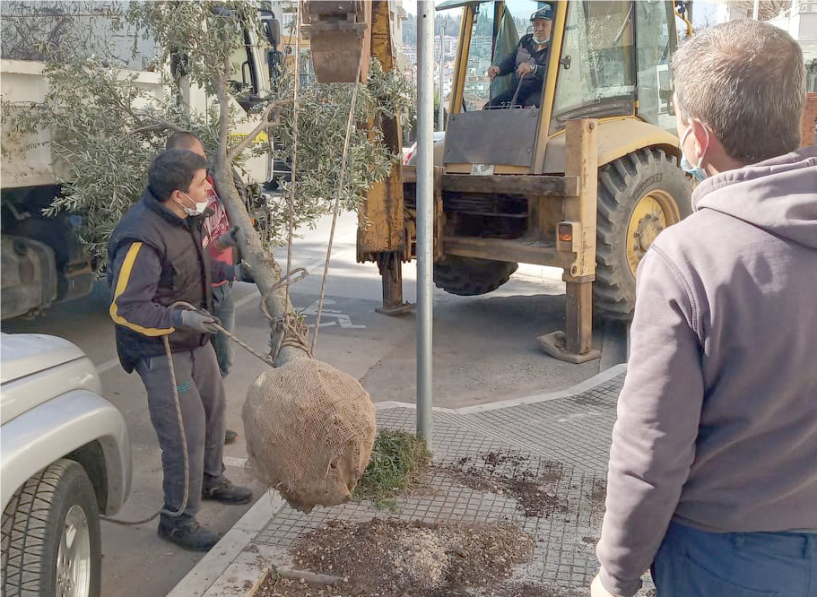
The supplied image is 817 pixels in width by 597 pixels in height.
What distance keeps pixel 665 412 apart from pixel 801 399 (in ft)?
0.85

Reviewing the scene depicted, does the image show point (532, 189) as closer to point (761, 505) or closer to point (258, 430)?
point (258, 430)

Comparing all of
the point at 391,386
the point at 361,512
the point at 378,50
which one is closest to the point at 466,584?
the point at 361,512

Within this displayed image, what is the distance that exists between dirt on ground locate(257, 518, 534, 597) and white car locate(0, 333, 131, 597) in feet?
2.43

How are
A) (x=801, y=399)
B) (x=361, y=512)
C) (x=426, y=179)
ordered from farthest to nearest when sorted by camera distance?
(x=426, y=179) < (x=361, y=512) < (x=801, y=399)

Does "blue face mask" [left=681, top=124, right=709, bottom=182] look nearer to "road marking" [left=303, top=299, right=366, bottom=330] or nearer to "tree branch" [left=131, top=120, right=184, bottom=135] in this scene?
"tree branch" [left=131, top=120, right=184, bottom=135]

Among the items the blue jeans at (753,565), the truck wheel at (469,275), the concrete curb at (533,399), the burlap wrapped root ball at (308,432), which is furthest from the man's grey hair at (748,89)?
the truck wheel at (469,275)

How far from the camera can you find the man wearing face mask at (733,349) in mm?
1530

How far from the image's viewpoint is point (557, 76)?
7098 millimetres

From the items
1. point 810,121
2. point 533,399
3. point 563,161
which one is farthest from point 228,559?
point 810,121

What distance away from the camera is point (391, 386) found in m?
6.40

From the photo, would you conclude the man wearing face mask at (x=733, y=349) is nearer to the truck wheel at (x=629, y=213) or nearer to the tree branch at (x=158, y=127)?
the tree branch at (x=158, y=127)

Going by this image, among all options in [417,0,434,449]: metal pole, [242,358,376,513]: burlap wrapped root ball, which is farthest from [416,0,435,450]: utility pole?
[242,358,376,513]: burlap wrapped root ball

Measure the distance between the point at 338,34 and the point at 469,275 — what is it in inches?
201

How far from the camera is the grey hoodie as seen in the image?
5.01ft
